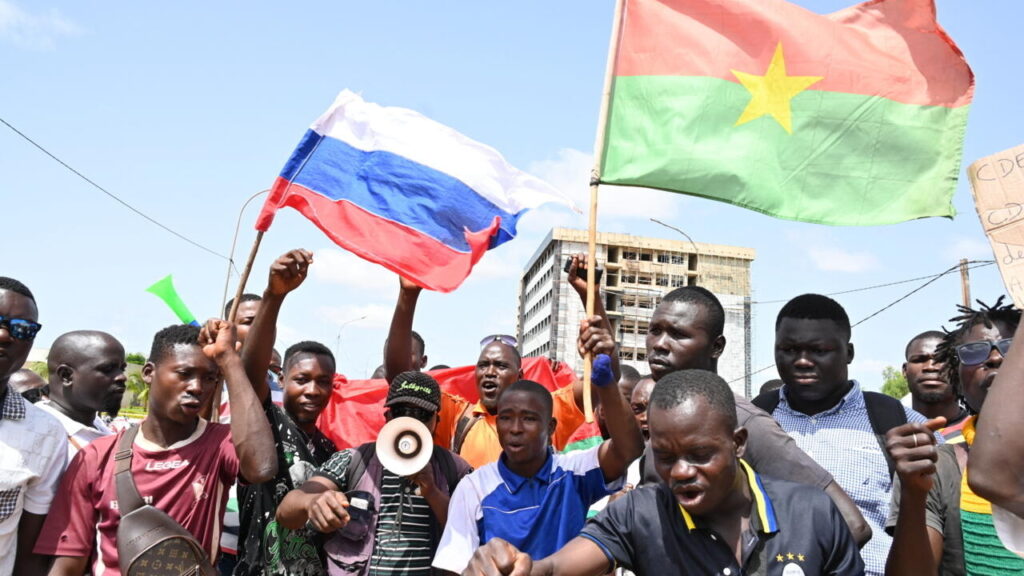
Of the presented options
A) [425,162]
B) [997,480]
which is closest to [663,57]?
[425,162]

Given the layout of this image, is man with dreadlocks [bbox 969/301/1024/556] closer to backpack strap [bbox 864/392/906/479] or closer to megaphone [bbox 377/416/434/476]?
backpack strap [bbox 864/392/906/479]

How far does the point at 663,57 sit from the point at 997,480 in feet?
14.4

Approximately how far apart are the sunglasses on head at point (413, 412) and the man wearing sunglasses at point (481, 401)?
87 centimetres

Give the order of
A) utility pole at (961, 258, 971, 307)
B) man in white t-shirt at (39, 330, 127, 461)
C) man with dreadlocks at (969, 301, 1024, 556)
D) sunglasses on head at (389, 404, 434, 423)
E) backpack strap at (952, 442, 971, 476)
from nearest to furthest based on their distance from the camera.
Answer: man with dreadlocks at (969, 301, 1024, 556)
backpack strap at (952, 442, 971, 476)
sunglasses on head at (389, 404, 434, 423)
man in white t-shirt at (39, 330, 127, 461)
utility pole at (961, 258, 971, 307)

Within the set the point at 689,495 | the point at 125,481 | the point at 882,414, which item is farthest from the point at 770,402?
the point at 125,481

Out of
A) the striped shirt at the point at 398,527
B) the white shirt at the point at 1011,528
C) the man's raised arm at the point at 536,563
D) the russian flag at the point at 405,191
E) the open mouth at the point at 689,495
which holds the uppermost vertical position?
the russian flag at the point at 405,191

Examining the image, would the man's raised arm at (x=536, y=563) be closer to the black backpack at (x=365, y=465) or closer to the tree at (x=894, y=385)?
the black backpack at (x=365, y=465)

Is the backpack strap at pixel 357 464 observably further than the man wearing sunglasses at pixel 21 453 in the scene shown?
Yes

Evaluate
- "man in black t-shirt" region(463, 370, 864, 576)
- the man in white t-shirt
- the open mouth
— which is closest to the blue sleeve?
"man in black t-shirt" region(463, 370, 864, 576)

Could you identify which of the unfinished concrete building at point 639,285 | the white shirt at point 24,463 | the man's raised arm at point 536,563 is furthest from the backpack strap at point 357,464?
the unfinished concrete building at point 639,285

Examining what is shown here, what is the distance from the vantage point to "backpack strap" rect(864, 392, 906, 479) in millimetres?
3893

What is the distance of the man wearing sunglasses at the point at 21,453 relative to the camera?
12.2 ft

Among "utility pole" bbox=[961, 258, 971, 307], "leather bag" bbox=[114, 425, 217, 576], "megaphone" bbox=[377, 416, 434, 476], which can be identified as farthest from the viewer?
"utility pole" bbox=[961, 258, 971, 307]

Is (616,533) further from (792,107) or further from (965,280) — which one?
(965,280)
